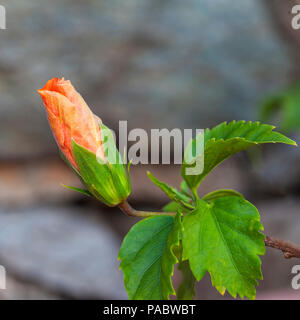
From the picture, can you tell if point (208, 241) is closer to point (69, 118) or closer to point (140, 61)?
point (69, 118)

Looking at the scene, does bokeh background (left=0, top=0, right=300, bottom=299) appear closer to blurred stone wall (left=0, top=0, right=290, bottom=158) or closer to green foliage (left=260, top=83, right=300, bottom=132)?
blurred stone wall (left=0, top=0, right=290, bottom=158)

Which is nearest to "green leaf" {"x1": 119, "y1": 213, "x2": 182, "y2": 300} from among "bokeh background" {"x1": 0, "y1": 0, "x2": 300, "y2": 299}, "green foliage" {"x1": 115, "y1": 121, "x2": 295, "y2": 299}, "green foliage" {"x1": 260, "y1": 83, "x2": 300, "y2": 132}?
"green foliage" {"x1": 115, "y1": 121, "x2": 295, "y2": 299}

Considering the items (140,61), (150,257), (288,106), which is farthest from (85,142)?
(140,61)

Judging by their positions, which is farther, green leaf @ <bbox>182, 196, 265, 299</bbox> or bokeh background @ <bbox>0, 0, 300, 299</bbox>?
bokeh background @ <bbox>0, 0, 300, 299</bbox>

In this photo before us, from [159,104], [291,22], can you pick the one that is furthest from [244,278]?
[291,22]

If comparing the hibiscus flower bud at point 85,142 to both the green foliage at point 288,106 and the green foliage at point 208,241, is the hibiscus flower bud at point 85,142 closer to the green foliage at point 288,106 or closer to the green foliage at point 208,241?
the green foliage at point 208,241
